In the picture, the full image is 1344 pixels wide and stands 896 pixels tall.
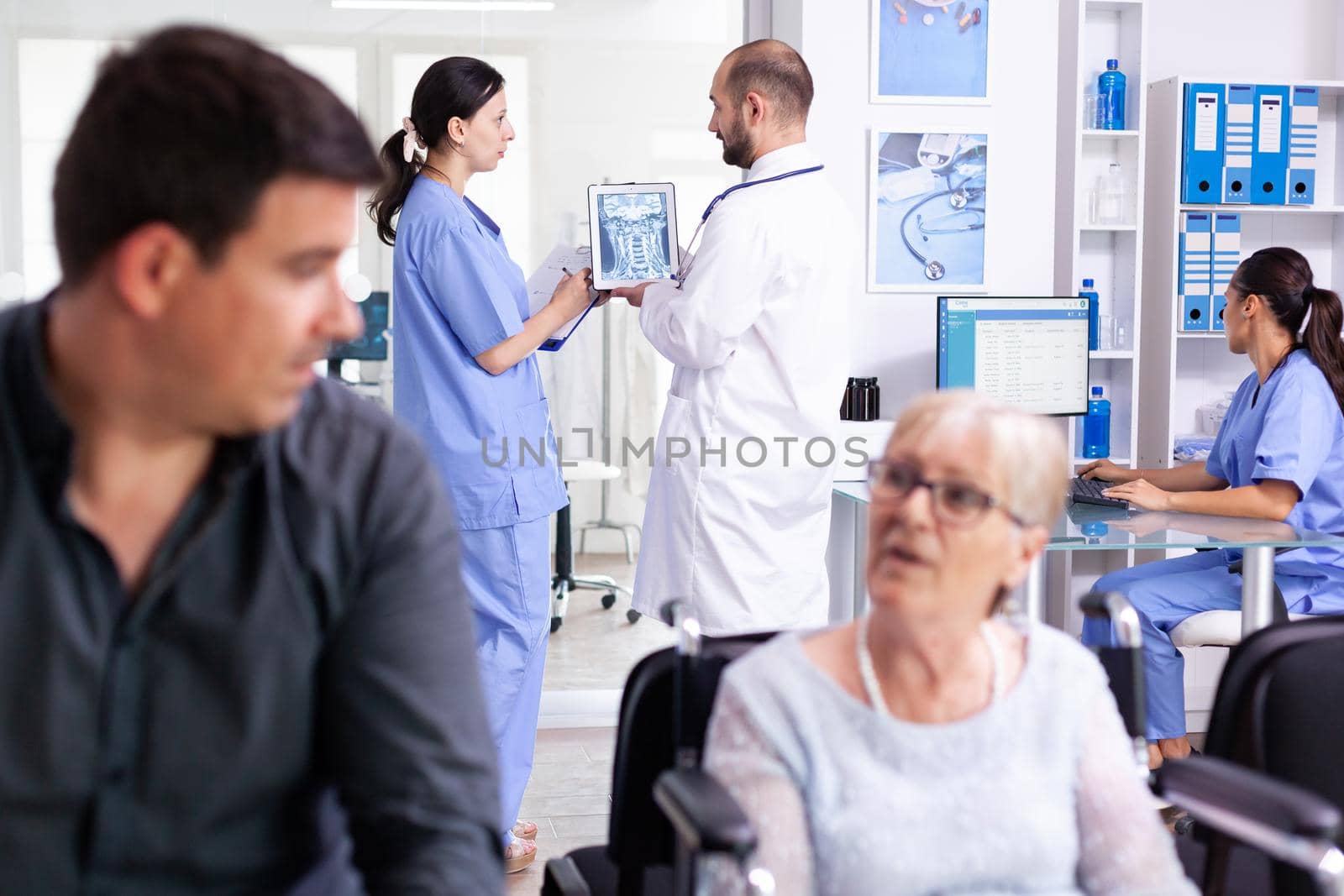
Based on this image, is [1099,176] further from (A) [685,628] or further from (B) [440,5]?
(A) [685,628]

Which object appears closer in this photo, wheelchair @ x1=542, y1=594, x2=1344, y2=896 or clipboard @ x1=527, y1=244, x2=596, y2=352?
wheelchair @ x1=542, y1=594, x2=1344, y2=896

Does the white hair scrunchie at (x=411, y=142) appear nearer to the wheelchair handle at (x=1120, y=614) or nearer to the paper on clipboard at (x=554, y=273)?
the paper on clipboard at (x=554, y=273)

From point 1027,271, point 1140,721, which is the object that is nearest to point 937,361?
point 1027,271

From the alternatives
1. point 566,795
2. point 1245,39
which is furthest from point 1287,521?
point 1245,39

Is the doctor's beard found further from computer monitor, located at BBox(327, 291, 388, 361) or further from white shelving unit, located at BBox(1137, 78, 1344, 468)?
white shelving unit, located at BBox(1137, 78, 1344, 468)

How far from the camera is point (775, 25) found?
158 inches

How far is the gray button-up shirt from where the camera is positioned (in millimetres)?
1051

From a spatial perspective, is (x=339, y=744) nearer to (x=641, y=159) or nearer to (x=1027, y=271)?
(x=641, y=159)

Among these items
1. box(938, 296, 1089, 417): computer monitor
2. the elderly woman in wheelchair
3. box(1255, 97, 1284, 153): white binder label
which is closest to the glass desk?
box(938, 296, 1089, 417): computer monitor

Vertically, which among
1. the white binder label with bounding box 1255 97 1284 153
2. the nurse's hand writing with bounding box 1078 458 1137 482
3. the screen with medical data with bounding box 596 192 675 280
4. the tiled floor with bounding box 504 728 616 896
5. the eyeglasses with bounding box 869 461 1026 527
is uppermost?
the white binder label with bounding box 1255 97 1284 153

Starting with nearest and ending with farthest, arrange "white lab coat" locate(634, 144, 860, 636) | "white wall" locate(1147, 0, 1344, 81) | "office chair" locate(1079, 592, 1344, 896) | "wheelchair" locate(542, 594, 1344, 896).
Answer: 1. "wheelchair" locate(542, 594, 1344, 896)
2. "office chair" locate(1079, 592, 1344, 896)
3. "white lab coat" locate(634, 144, 860, 636)
4. "white wall" locate(1147, 0, 1344, 81)

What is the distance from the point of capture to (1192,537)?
9.31 ft

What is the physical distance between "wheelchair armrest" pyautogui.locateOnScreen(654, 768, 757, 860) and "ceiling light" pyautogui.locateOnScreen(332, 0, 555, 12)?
290 cm

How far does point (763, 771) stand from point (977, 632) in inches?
11.6
